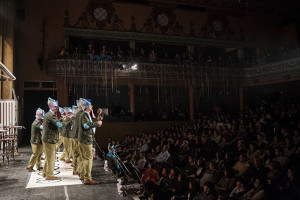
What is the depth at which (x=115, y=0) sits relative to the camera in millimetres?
16297

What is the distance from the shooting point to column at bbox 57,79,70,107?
14424 mm

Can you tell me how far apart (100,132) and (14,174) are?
8.49 m

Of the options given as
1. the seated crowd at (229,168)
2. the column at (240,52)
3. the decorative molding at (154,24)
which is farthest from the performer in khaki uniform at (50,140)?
the column at (240,52)

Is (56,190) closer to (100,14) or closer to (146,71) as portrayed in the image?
(146,71)

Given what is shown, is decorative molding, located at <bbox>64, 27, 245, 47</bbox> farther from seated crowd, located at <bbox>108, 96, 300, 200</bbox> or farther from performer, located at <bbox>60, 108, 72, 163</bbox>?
performer, located at <bbox>60, 108, 72, 163</bbox>

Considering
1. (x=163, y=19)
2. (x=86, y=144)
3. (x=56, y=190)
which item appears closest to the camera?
(x=56, y=190)

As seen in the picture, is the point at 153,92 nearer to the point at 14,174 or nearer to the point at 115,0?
the point at 115,0

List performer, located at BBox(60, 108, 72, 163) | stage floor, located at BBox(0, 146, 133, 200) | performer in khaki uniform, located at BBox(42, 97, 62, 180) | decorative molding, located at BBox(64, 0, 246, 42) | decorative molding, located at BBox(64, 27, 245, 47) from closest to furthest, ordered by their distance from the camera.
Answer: stage floor, located at BBox(0, 146, 133, 200) → performer in khaki uniform, located at BBox(42, 97, 62, 180) → performer, located at BBox(60, 108, 72, 163) → decorative molding, located at BBox(64, 27, 245, 47) → decorative molding, located at BBox(64, 0, 246, 42)

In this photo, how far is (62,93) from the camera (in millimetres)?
14445

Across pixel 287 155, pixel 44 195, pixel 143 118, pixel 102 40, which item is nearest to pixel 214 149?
pixel 287 155

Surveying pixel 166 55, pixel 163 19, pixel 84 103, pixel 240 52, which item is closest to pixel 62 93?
pixel 166 55

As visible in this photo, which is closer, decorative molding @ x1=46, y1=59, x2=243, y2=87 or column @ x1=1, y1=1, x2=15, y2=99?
column @ x1=1, y1=1, x2=15, y2=99

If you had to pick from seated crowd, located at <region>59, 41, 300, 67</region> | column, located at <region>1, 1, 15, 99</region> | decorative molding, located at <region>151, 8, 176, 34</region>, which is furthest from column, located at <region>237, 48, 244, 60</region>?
column, located at <region>1, 1, 15, 99</region>

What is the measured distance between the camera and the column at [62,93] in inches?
568
